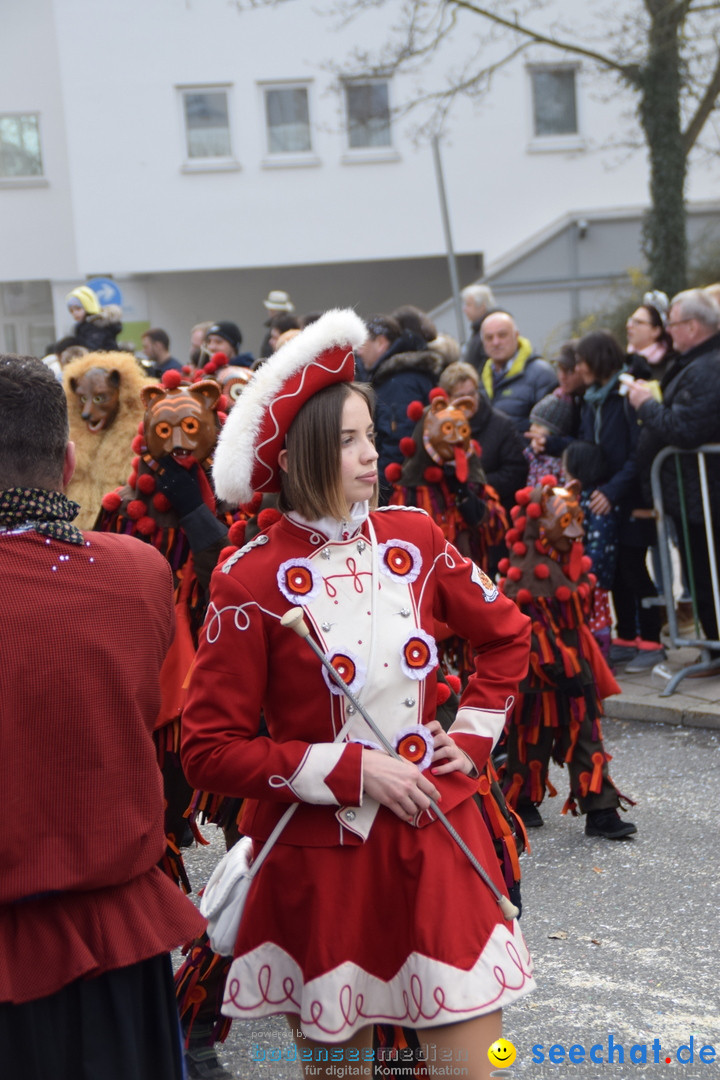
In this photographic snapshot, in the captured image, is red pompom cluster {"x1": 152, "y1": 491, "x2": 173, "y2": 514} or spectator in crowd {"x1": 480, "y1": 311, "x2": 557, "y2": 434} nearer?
red pompom cluster {"x1": 152, "y1": 491, "x2": 173, "y2": 514}

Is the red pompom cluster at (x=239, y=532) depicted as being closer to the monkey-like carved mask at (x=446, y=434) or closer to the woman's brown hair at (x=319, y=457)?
the woman's brown hair at (x=319, y=457)

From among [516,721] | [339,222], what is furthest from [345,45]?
[516,721]

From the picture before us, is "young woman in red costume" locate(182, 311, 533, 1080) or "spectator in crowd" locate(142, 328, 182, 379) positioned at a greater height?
"spectator in crowd" locate(142, 328, 182, 379)

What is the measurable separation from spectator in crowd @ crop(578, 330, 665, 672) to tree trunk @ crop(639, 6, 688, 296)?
10348 millimetres

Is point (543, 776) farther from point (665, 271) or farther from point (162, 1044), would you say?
point (665, 271)

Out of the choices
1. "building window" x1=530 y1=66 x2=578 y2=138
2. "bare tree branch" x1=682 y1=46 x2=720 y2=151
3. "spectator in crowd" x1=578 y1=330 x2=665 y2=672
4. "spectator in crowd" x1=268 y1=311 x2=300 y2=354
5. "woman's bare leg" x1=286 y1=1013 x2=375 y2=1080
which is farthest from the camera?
"building window" x1=530 y1=66 x2=578 y2=138

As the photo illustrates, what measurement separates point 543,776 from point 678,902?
2.71 ft

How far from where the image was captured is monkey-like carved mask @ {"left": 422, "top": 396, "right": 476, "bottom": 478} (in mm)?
→ 5652

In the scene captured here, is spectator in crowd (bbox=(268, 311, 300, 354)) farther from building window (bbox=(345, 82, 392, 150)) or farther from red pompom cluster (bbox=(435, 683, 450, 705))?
building window (bbox=(345, 82, 392, 150))

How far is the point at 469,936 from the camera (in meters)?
2.19

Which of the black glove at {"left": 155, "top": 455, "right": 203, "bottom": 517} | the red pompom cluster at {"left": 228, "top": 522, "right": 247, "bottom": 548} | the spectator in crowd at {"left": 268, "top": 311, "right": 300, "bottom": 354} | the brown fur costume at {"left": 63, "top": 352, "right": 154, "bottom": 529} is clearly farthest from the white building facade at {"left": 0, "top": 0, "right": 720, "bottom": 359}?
the red pompom cluster at {"left": 228, "top": 522, "right": 247, "bottom": 548}

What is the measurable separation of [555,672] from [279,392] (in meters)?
2.72

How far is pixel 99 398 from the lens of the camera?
518 centimetres

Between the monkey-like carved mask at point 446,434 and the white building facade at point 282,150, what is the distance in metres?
15.9
